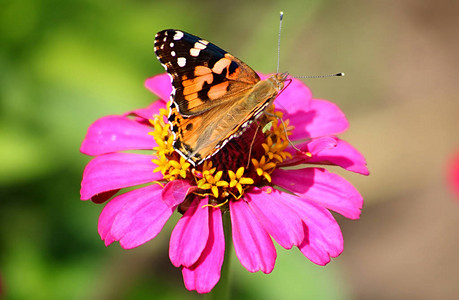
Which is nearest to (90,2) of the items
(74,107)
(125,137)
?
(74,107)

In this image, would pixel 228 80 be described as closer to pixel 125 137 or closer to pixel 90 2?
pixel 125 137

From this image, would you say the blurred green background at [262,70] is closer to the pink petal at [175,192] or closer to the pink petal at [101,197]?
the pink petal at [101,197]

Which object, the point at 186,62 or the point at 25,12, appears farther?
the point at 25,12

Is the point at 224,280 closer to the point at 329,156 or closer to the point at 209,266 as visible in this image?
the point at 209,266

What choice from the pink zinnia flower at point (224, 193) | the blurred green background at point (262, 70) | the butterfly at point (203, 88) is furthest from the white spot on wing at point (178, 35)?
the blurred green background at point (262, 70)

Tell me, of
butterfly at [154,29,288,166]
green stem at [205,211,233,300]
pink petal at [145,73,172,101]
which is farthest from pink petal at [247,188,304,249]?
pink petal at [145,73,172,101]

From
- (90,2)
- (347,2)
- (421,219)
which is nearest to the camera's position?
(90,2)
